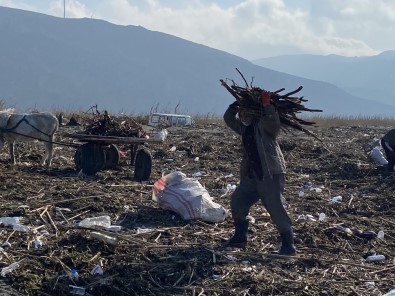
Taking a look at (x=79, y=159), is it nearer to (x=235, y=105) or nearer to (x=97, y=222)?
(x=97, y=222)

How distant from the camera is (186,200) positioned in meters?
9.74

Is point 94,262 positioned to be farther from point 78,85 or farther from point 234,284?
point 78,85

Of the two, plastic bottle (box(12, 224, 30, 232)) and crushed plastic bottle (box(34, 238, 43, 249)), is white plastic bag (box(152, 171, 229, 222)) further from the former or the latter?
crushed plastic bottle (box(34, 238, 43, 249))

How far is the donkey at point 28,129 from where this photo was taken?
13.7 metres

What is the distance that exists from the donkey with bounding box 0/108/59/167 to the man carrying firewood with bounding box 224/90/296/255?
6.08 meters

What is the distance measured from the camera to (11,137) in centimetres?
1377

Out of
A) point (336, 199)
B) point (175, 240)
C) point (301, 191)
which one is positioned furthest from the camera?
point (301, 191)

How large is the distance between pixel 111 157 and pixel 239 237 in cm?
557

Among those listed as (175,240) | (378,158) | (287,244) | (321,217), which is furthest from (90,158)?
(378,158)

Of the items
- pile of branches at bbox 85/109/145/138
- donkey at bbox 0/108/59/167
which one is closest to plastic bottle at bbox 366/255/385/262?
pile of branches at bbox 85/109/145/138

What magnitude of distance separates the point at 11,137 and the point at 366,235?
22.9 feet

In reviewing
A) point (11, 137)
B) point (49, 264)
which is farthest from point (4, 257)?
point (11, 137)

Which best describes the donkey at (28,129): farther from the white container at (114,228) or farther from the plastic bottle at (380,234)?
the plastic bottle at (380,234)

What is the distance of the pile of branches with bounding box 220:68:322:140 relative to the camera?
331 inches
